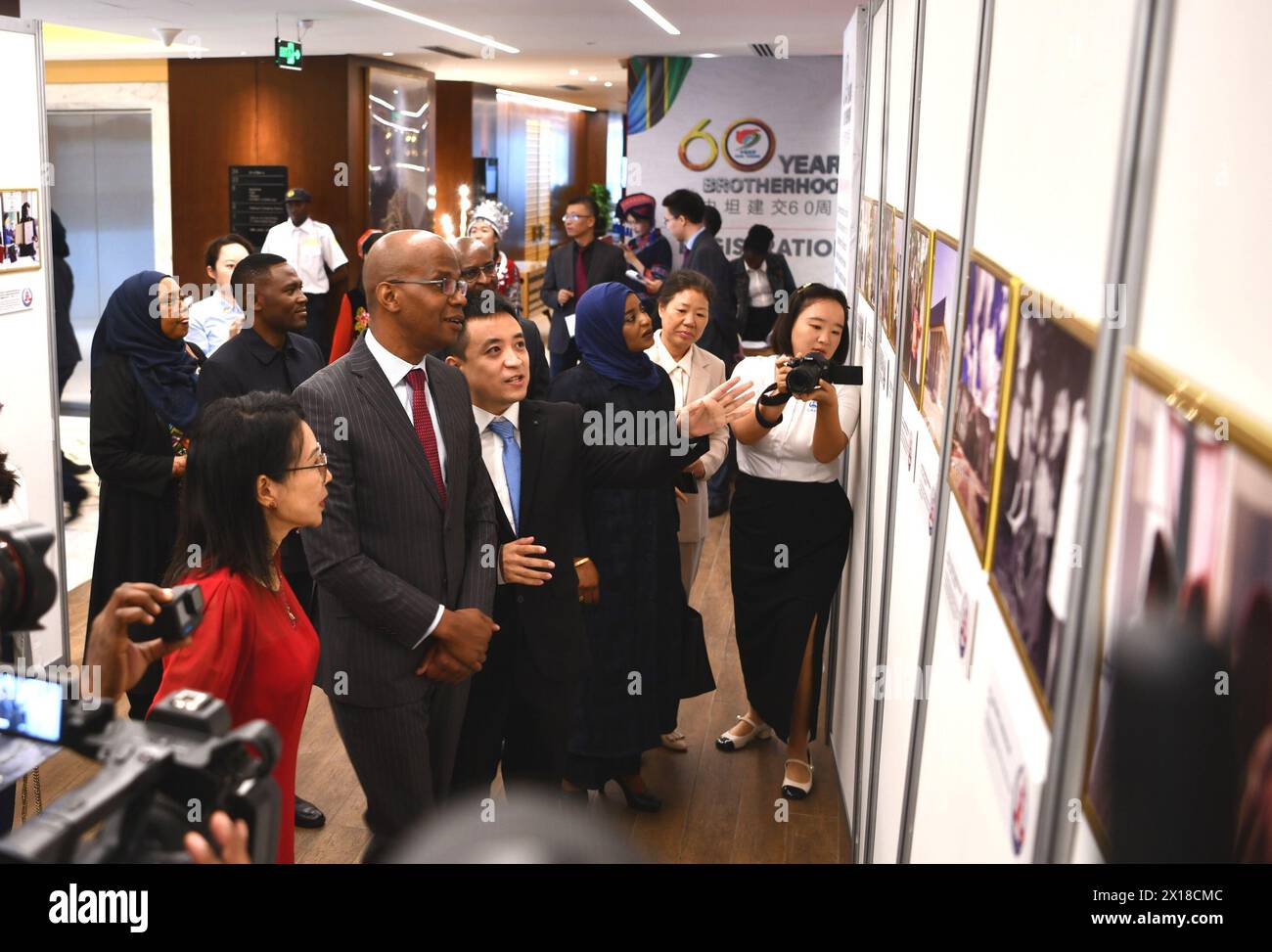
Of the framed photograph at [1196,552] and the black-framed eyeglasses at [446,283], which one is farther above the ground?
the black-framed eyeglasses at [446,283]

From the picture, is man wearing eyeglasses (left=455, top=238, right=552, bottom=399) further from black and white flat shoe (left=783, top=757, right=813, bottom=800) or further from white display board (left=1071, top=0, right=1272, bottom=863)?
white display board (left=1071, top=0, right=1272, bottom=863)

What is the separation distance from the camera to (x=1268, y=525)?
2.78 feet

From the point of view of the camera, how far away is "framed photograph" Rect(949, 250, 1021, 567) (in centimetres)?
168

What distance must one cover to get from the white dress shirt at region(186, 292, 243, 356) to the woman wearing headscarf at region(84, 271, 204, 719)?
58.8 inches

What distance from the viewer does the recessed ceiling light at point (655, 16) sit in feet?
26.6

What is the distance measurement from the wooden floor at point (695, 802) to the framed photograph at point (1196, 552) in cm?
258

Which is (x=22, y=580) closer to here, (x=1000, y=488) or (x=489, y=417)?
(x=1000, y=488)

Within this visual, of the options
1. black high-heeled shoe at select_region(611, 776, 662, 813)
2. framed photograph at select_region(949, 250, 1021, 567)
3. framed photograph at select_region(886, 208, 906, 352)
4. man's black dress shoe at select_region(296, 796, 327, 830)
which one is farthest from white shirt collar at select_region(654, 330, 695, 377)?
framed photograph at select_region(949, 250, 1021, 567)

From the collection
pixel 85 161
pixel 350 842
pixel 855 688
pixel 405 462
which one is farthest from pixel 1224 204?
pixel 85 161

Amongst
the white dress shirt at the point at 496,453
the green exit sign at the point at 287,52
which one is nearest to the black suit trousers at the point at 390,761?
the white dress shirt at the point at 496,453

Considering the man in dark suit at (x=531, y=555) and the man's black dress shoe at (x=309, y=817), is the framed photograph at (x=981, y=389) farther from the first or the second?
the man's black dress shoe at (x=309, y=817)

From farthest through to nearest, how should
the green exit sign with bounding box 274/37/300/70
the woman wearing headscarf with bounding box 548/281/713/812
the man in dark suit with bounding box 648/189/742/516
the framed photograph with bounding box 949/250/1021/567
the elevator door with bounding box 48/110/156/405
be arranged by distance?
the elevator door with bounding box 48/110/156/405 < the green exit sign with bounding box 274/37/300/70 < the man in dark suit with bounding box 648/189/742/516 < the woman wearing headscarf with bounding box 548/281/713/812 < the framed photograph with bounding box 949/250/1021/567

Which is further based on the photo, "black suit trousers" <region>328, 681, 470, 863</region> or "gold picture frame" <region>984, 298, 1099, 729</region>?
"black suit trousers" <region>328, 681, 470, 863</region>
